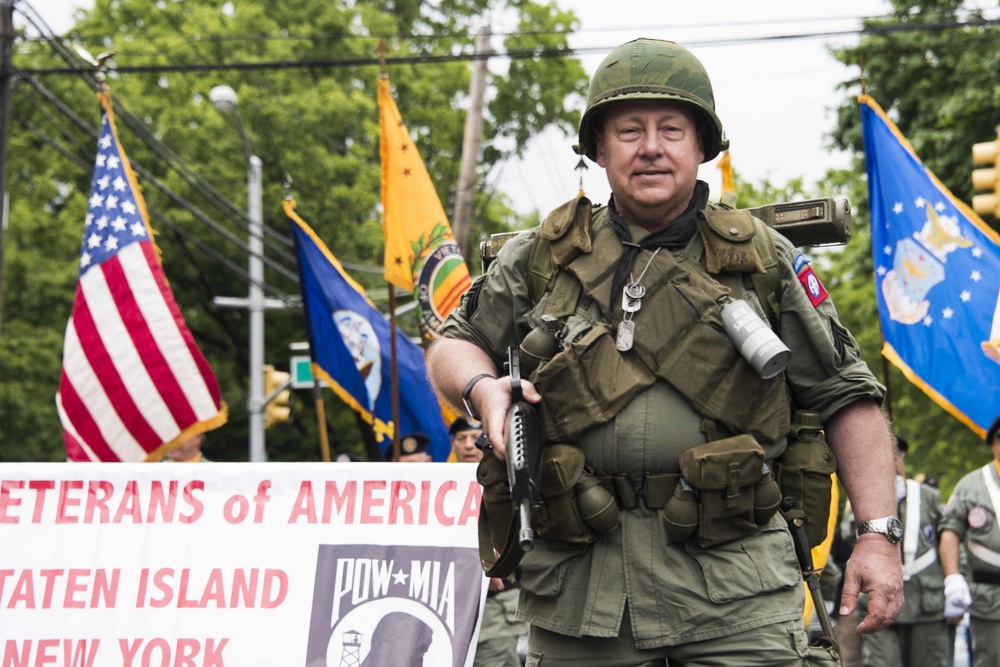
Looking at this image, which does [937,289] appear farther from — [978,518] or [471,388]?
[471,388]

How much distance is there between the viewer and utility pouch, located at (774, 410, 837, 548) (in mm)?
3430

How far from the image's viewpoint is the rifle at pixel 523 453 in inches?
122

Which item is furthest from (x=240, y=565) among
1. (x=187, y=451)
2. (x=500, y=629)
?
(x=187, y=451)

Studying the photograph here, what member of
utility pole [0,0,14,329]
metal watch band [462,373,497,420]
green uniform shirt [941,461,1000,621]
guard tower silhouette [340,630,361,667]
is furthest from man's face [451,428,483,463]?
utility pole [0,0,14,329]

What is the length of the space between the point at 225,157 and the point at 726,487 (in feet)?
83.9

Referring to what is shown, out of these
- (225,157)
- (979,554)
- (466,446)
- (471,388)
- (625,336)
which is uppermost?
(225,157)

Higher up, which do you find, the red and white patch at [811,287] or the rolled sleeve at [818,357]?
the red and white patch at [811,287]

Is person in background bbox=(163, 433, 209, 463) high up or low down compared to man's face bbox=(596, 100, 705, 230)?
up

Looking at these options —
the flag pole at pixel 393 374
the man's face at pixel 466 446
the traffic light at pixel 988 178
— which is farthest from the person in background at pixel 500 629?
the traffic light at pixel 988 178

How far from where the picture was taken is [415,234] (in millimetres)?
11680

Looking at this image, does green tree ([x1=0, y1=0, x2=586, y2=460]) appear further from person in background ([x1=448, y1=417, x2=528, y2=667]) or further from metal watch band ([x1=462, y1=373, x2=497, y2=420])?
metal watch band ([x1=462, y1=373, x2=497, y2=420])

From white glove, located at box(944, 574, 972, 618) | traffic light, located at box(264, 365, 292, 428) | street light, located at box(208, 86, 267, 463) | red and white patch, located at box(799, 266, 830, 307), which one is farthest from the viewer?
traffic light, located at box(264, 365, 292, 428)

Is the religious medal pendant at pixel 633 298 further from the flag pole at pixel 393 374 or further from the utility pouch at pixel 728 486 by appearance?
the flag pole at pixel 393 374

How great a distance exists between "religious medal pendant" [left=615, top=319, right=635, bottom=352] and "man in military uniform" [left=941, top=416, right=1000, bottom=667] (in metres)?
6.28
